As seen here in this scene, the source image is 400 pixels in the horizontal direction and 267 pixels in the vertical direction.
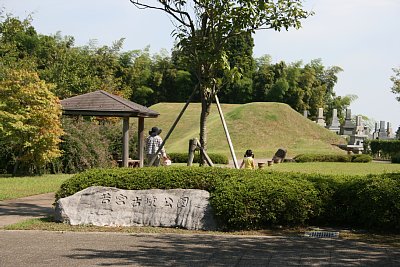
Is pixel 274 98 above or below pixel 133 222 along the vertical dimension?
above

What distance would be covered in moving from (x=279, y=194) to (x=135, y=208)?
253cm

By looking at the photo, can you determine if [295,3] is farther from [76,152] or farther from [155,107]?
[155,107]

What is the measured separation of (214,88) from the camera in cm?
1313

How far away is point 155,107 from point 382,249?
2019 inches

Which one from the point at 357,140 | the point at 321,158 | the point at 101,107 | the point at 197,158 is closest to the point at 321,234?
the point at 101,107

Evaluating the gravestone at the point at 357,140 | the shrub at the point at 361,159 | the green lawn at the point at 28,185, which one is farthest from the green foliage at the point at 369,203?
the gravestone at the point at 357,140

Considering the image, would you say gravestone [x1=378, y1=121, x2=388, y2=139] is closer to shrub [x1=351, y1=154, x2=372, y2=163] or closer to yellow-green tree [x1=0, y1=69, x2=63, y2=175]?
shrub [x1=351, y1=154, x2=372, y2=163]

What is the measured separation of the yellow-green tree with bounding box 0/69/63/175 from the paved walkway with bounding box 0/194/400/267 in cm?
1134

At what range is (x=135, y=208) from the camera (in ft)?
33.6

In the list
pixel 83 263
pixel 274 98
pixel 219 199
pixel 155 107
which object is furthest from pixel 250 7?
pixel 274 98

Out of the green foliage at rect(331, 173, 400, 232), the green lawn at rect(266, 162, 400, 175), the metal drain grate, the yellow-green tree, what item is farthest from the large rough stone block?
the green lawn at rect(266, 162, 400, 175)

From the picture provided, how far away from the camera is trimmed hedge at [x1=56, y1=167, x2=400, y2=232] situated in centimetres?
952

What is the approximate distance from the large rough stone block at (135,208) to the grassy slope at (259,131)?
30023 millimetres

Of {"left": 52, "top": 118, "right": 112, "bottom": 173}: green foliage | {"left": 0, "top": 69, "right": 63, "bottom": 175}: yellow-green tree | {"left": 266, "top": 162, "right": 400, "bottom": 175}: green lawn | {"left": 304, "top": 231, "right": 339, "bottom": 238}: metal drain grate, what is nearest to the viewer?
{"left": 304, "top": 231, "right": 339, "bottom": 238}: metal drain grate
